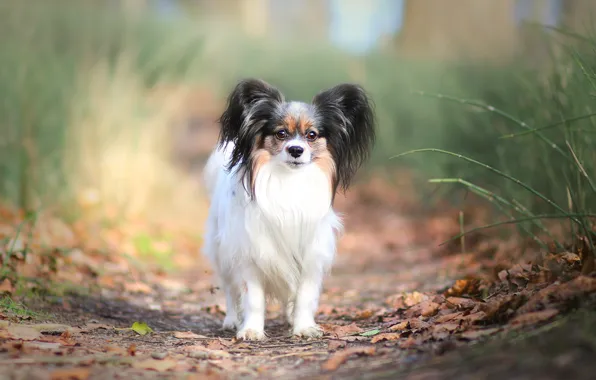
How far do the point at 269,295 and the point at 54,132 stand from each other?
3014 mm

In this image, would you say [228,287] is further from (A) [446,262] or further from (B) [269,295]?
(A) [446,262]

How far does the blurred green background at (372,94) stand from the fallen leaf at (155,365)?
1613 mm

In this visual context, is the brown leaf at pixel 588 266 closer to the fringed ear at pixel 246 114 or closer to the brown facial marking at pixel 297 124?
the brown facial marking at pixel 297 124

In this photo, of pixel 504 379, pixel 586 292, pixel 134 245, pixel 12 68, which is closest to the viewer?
pixel 504 379

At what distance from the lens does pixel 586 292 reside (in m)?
2.41

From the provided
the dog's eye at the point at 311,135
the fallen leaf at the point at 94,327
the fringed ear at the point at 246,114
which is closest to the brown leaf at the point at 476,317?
the dog's eye at the point at 311,135

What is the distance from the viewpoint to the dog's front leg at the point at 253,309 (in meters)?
3.59

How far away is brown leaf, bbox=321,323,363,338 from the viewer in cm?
344

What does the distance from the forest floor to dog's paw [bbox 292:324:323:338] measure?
0.06 meters

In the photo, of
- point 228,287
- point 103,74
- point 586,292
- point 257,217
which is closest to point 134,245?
point 103,74

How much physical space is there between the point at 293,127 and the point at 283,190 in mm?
334

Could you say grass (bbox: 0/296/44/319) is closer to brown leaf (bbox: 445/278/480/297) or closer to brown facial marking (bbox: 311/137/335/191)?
brown facial marking (bbox: 311/137/335/191)

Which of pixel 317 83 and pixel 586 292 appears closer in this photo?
pixel 586 292

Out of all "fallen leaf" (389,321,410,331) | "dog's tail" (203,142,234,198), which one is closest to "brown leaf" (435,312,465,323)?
"fallen leaf" (389,321,410,331)
